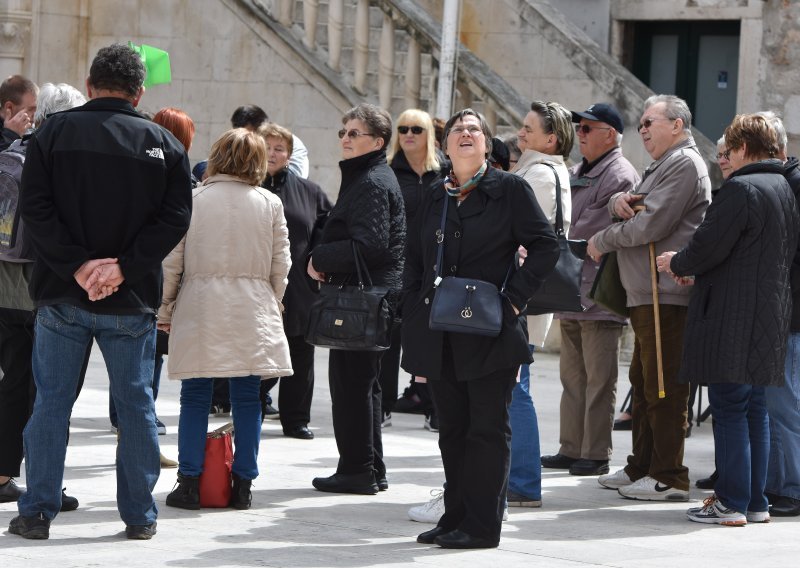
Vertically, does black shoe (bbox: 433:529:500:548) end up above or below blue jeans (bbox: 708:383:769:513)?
below

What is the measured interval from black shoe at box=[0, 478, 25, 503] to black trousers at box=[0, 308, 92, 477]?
0.23 ft

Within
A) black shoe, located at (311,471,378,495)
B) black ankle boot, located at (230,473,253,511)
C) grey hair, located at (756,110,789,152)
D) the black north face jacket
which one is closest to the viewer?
the black north face jacket

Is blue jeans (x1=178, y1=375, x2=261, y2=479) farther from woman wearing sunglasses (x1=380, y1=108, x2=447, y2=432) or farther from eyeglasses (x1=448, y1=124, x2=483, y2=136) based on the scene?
woman wearing sunglasses (x1=380, y1=108, x2=447, y2=432)

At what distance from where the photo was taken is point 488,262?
6750 millimetres

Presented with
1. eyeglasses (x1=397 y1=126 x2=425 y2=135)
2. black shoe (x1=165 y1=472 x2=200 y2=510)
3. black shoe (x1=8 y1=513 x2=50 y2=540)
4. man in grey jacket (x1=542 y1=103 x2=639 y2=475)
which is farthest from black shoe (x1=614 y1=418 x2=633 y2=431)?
black shoe (x1=8 y1=513 x2=50 y2=540)

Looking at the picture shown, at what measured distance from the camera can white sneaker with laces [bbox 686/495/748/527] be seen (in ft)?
24.4

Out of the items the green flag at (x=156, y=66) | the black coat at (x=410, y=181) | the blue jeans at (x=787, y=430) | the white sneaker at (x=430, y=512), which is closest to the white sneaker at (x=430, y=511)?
the white sneaker at (x=430, y=512)

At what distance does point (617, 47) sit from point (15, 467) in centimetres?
1130

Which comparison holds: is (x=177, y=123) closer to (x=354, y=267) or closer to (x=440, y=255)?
(x=354, y=267)

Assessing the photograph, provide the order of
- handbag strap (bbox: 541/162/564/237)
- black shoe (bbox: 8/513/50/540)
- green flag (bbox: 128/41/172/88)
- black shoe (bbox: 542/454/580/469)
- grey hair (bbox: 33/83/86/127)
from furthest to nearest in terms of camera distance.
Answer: green flag (bbox: 128/41/172/88) → black shoe (bbox: 542/454/580/469) → handbag strap (bbox: 541/162/564/237) → grey hair (bbox: 33/83/86/127) → black shoe (bbox: 8/513/50/540)

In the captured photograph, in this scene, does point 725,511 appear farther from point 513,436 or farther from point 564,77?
point 564,77

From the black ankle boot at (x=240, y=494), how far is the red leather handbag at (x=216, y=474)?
0.08ft

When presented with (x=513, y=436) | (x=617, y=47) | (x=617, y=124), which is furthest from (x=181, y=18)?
(x=513, y=436)

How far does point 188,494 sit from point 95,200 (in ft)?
5.36
